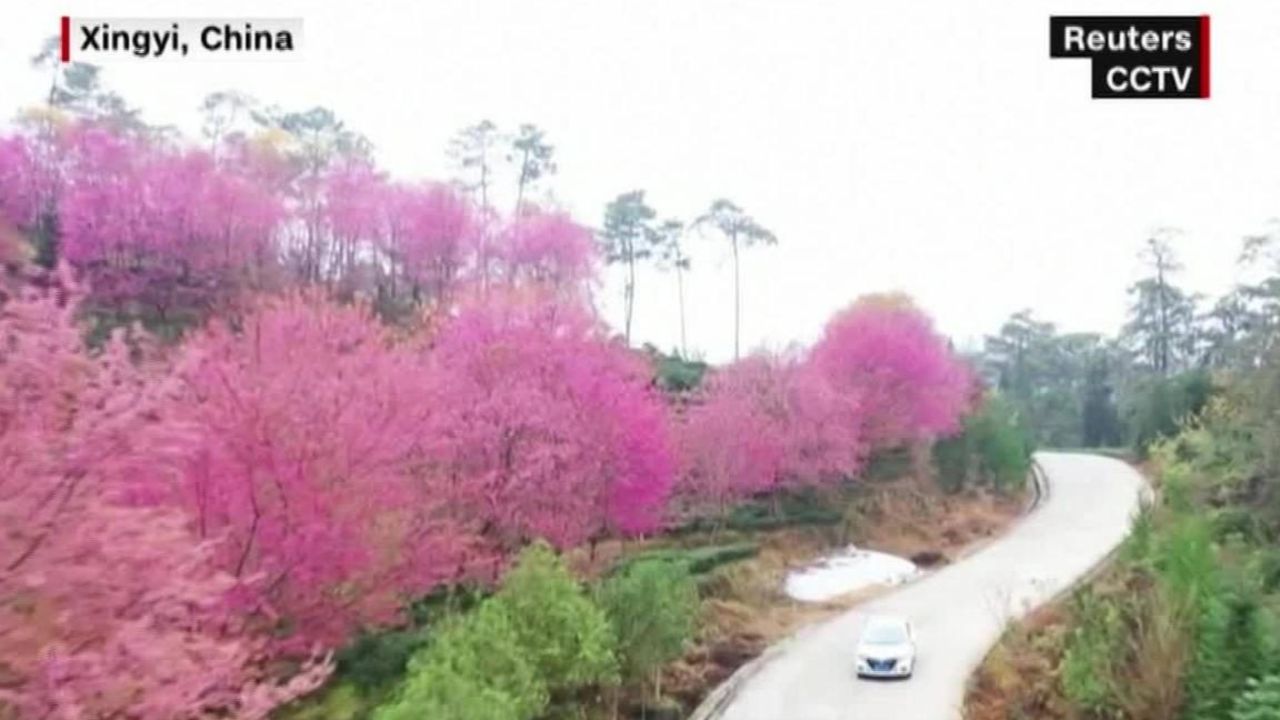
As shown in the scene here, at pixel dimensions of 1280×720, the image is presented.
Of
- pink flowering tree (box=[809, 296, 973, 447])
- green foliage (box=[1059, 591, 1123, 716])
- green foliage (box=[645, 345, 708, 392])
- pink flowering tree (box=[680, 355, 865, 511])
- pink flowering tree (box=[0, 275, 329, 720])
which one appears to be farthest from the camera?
green foliage (box=[645, 345, 708, 392])

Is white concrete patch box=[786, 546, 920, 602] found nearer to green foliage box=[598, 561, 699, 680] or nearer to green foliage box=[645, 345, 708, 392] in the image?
green foliage box=[645, 345, 708, 392]

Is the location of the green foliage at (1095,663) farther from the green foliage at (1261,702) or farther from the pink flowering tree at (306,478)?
the pink flowering tree at (306,478)

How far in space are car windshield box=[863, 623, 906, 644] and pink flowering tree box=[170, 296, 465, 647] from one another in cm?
665

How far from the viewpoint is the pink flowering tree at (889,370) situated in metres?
25.2

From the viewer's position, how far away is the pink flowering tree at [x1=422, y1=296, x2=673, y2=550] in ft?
46.6

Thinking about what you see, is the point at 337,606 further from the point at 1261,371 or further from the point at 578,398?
the point at 1261,371

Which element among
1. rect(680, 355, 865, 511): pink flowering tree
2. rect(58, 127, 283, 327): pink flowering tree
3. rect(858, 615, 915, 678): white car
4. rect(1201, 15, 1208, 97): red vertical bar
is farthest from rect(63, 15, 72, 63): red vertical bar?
rect(58, 127, 283, 327): pink flowering tree

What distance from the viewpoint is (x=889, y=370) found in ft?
82.7

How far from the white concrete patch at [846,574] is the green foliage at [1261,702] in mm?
12811

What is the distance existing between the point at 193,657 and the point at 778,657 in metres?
12.0

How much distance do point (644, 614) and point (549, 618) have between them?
6.51 ft

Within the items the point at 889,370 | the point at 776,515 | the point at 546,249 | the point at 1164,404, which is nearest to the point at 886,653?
the point at 776,515

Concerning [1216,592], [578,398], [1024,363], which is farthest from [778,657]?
[1024,363]

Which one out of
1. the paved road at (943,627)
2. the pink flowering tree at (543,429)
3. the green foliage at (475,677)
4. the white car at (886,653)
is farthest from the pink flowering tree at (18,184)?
the green foliage at (475,677)
